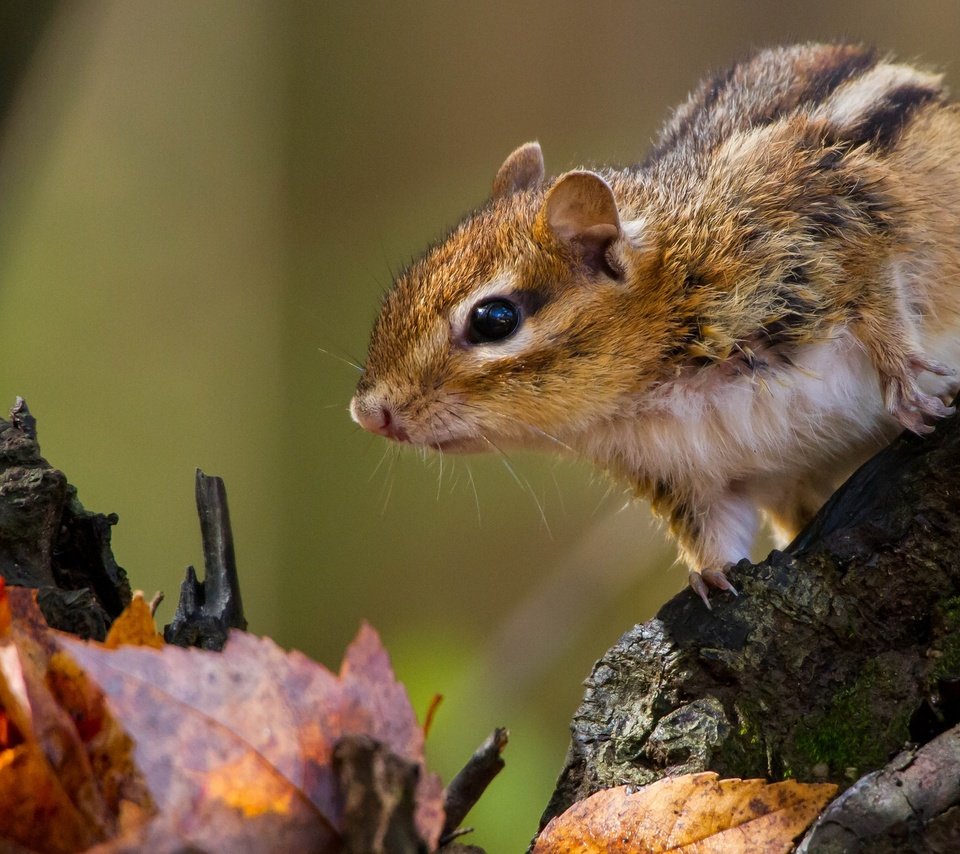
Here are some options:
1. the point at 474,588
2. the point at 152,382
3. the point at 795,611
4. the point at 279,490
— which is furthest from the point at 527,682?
the point at 795,611

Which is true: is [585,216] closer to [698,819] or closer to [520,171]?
[520,171]

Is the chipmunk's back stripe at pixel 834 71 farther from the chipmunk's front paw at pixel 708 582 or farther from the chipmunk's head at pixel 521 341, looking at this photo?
the chipmunk's front paw at pixel 708 582

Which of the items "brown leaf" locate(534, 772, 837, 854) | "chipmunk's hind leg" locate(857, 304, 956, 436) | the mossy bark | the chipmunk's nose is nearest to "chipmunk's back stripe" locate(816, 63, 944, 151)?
"chipmunk's hind leg" locate(857, 304, 956, 436)

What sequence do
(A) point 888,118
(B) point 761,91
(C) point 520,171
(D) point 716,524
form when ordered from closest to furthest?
(A) point 888,118 < (D) point 716,524 < (B) point 761,91 < (C) point 520,171

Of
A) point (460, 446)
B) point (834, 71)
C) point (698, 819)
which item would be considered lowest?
point (698, 819)

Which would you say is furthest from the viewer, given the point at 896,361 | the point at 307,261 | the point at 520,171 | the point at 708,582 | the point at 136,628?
the point at 307,261

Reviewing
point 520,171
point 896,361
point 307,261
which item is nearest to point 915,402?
point 896,361
